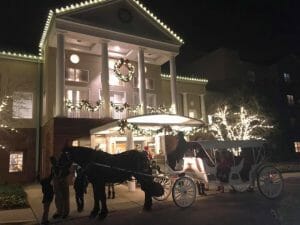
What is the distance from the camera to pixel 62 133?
57.3ft

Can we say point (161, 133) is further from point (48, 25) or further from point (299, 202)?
point (48, 25)

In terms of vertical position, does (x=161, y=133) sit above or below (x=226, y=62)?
below

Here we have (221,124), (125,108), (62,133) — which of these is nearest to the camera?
(62,133)

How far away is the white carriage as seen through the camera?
35.4 feet

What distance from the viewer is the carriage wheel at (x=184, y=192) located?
9.72m

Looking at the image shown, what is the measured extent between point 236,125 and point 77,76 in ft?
46.7

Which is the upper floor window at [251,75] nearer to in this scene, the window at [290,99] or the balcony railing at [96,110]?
the window at [290,99]

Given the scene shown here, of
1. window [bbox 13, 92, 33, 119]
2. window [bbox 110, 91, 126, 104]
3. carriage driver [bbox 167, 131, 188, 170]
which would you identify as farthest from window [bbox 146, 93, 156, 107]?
carriage driver [bbox 167, 131, 188, 170]

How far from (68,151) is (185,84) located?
20116 mm

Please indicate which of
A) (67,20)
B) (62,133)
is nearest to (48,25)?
(67,20)

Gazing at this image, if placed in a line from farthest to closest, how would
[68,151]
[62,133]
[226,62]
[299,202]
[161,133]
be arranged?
1. [226,62]
2. [62,133]
3. [161,133]
4. [299,202]
5. [68,151]

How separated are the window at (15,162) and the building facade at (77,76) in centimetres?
6

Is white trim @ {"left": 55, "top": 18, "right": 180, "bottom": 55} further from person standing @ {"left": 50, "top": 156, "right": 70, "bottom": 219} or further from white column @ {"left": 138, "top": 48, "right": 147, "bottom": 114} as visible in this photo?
person standing @ {"left": 50, "top": 156, "right": 70, "bottom": 219}

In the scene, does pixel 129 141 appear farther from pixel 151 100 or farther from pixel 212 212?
pixel 151 100
